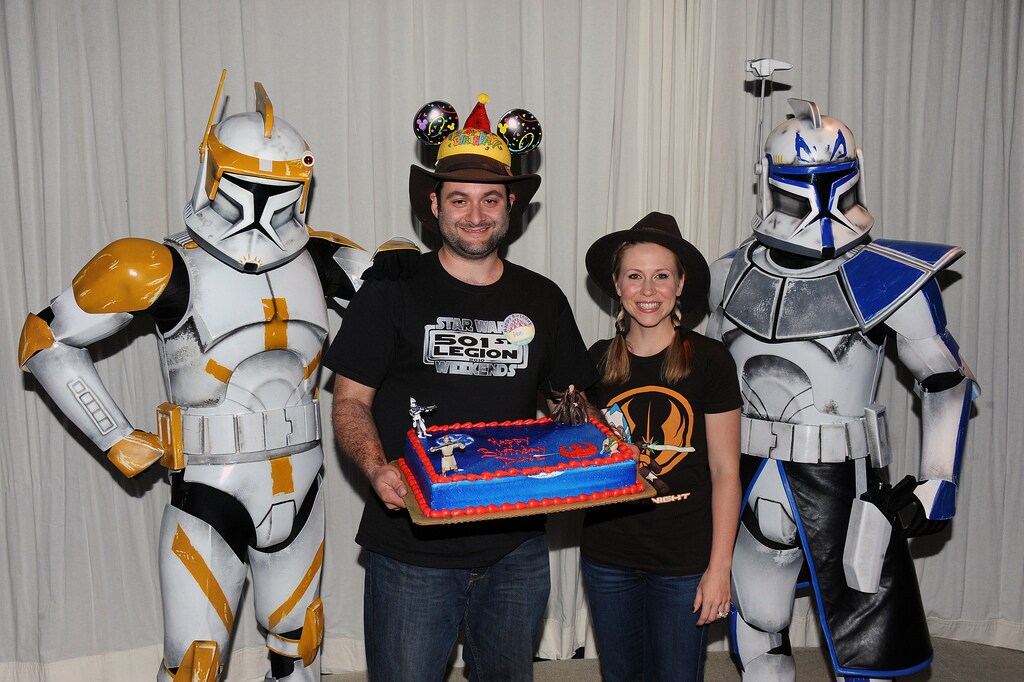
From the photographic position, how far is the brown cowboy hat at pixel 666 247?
2371mm

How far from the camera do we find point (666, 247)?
236cm

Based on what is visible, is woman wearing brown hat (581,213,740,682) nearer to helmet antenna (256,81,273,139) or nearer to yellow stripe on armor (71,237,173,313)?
helmet antenna (256,81,273,139)

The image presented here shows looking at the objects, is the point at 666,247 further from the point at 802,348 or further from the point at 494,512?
the point at 494,512

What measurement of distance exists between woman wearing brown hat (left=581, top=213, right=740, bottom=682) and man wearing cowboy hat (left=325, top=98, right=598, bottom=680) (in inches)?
6.3

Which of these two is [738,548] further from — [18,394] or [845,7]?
[18,394]

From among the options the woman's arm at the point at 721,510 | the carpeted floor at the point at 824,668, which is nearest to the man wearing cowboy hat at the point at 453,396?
the woman's arm at the point at 721,510

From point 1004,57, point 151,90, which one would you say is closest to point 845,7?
point 1004,57

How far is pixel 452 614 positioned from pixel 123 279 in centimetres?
128

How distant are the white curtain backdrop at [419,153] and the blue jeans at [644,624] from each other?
108 centimetres

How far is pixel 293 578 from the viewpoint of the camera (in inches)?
104

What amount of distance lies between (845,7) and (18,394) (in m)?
3.39

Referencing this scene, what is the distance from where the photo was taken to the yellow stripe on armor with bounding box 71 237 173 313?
2336 mm

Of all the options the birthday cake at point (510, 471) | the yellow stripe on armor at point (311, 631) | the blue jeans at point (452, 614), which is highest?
the birthday cake at point (510, 471)

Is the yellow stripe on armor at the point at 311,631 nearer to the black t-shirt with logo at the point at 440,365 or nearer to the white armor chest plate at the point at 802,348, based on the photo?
the black t-shirt with logo at the point at 440,365
